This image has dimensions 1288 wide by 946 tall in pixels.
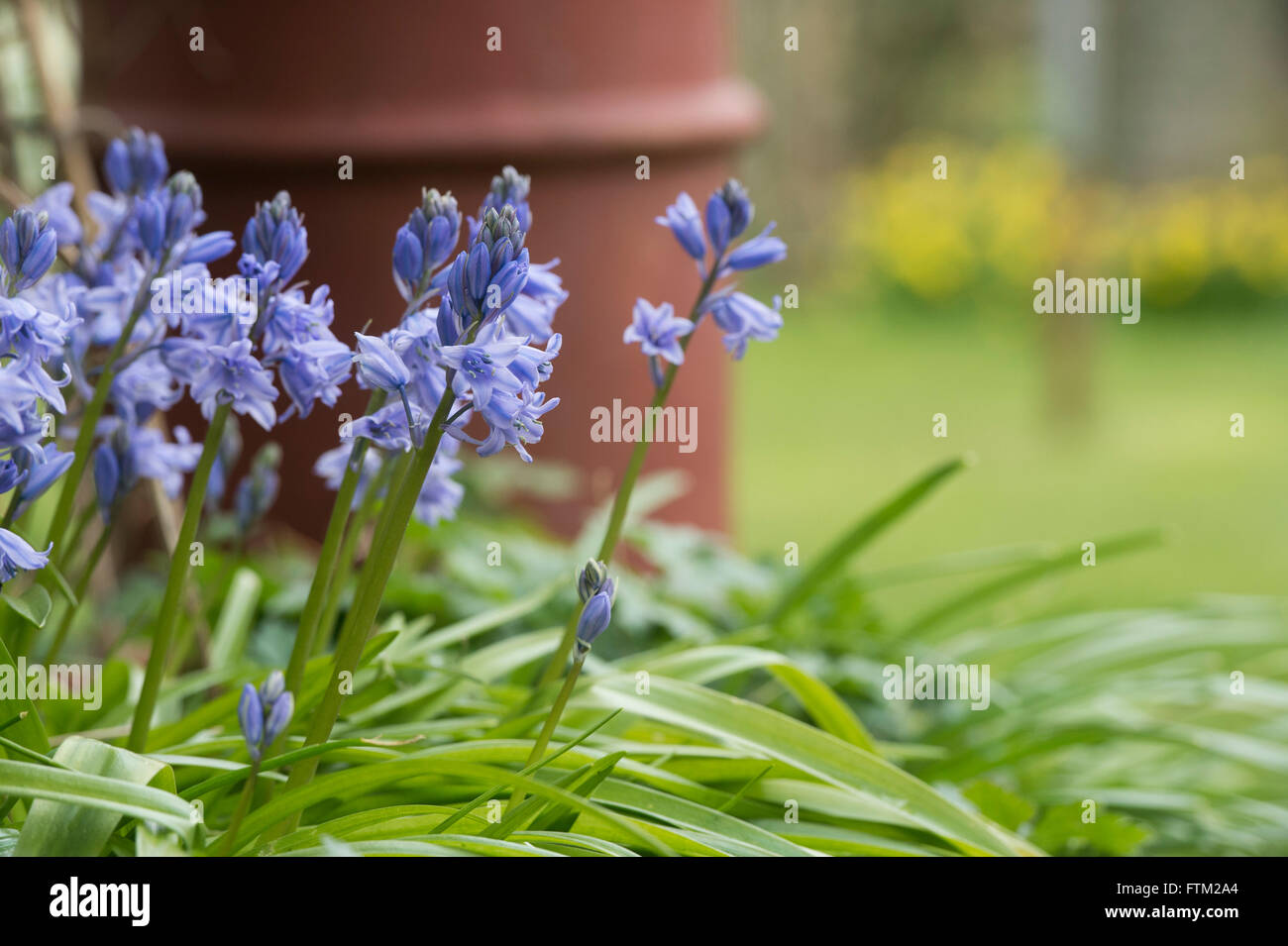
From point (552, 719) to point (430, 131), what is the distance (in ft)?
4.61

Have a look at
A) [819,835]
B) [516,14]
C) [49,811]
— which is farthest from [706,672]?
[516,14]

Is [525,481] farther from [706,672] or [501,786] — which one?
[501,786]

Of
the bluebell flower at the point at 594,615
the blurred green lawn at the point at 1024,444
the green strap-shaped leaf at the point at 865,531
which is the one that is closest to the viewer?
the bluebell flower at the point at 594,615

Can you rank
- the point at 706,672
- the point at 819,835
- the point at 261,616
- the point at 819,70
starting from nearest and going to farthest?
the point at 819,835
the point at 706,672
the point at 261,616
the point at 819,70

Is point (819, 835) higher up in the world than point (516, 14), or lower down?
lower down

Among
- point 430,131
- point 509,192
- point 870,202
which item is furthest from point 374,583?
point 870,202

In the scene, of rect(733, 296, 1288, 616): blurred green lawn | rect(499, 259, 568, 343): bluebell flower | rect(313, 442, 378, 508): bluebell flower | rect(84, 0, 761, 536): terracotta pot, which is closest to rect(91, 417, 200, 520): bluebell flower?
rect(313, 442, 378, 508): bluebell flower

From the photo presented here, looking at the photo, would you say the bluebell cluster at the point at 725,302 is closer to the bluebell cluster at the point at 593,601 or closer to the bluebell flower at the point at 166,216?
the bluebell cluster at the point at 593,601

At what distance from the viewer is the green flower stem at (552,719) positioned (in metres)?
0.97

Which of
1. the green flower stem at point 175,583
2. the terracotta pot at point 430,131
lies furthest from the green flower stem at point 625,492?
the terracotta pot at point 430,131

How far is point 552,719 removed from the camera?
39.5 inches

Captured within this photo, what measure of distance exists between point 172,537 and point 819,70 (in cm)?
670

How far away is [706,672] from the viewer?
133 cm

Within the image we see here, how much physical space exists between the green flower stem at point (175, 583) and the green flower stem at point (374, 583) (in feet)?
0.45
